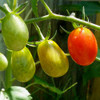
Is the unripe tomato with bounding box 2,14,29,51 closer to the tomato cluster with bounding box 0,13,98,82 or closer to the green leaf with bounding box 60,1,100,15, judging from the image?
the tomato cluster with bounding box 0,13,98,82

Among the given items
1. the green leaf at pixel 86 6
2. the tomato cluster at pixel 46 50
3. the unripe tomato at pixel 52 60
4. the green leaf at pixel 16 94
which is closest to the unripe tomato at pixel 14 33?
the tomato cluster at pixel 46 50

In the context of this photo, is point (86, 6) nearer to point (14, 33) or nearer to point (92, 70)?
point (92, 70)

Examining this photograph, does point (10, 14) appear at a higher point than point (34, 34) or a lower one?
higher

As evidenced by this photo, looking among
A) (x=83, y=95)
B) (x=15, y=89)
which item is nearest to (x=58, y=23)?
(x=83, y=95)

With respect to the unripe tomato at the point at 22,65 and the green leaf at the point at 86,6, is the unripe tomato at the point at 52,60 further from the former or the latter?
the green leaf at the point at 86,6

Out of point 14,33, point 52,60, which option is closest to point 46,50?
point 52,60

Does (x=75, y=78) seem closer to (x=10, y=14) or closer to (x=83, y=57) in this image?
(x=83, y=57)

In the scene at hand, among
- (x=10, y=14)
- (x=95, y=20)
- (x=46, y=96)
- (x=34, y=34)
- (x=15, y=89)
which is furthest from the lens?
(x=95, y=20)

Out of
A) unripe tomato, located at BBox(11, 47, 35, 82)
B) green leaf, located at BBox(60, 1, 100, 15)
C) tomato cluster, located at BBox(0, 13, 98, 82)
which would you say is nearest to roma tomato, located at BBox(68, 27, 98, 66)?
tomato cluster, located at BBox(0, 13, 98, 82)
